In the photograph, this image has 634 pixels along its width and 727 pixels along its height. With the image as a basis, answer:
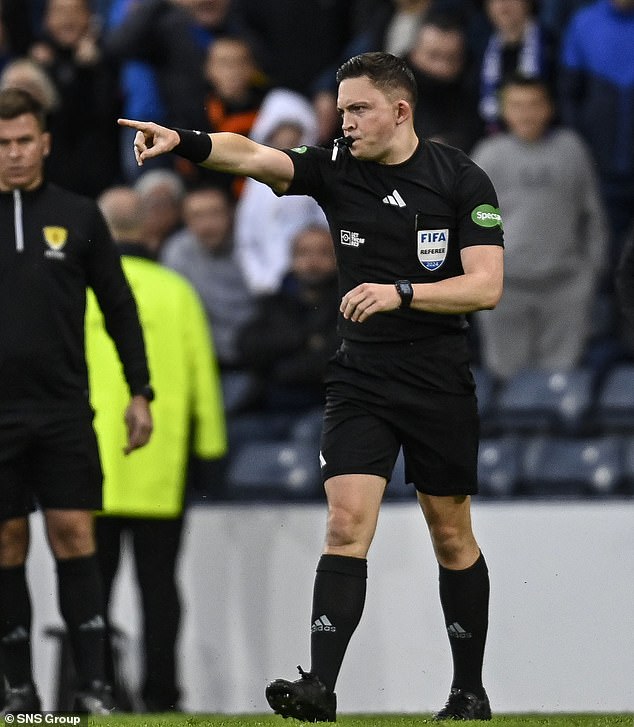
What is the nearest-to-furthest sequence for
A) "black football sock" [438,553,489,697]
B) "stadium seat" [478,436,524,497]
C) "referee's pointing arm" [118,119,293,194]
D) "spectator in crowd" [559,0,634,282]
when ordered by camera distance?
1. "referee's pointing arm" [118,119,293,194]
2. "black football sock" [438,553,489,697]
3. "stadium seat" [478,436,524,497]
4. "spectator in crowd" [559,0,634,282]

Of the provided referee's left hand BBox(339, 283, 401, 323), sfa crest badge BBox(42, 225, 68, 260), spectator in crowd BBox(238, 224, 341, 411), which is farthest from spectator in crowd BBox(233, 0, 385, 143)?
referee's left hand BBox(339, 283, 401, 323)

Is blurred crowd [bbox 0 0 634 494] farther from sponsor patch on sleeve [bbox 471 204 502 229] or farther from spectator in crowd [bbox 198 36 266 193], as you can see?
sponsor patch on sleeve [bbox 471 204 502 229]

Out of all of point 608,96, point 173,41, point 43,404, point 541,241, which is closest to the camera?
point 43,404

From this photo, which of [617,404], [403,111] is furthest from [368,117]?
[617,404]

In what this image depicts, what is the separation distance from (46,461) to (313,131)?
5178 mm

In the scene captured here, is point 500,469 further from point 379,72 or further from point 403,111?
point 379,72

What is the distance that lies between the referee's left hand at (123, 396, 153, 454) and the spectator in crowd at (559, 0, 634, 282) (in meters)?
4.43

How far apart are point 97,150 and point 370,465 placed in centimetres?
698

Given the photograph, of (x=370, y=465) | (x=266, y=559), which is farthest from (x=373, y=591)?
(x=370, y=465)

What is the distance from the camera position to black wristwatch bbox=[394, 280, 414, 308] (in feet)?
19.8

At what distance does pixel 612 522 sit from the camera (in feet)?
31.6

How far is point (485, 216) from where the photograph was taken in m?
6.38

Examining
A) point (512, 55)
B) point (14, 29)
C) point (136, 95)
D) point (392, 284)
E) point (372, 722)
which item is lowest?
point (372, 722)

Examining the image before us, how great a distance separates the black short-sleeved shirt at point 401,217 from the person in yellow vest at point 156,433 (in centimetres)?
331
